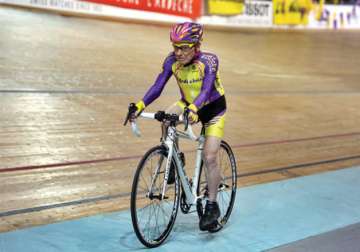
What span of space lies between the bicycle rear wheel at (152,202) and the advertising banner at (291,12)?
16.2 metres

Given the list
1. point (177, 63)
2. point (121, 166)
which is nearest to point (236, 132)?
point (121, 166)

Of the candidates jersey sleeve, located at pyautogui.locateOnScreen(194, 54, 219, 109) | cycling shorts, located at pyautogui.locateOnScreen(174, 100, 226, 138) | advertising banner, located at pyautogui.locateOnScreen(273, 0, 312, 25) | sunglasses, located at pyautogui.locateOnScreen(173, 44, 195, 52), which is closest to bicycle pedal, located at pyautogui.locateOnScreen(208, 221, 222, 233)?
cycling shorts, located at pyautogui.locateOnScreen(174, 100, 226, 138)

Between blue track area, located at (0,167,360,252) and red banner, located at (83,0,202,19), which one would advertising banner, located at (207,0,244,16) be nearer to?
red banner, located at (83,0,202,19)

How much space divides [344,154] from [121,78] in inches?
146

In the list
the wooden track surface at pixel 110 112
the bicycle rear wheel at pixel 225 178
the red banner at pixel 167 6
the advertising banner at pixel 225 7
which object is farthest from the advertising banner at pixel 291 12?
the bicycle rear wheel at pixel 225 178

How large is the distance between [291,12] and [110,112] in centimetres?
1428

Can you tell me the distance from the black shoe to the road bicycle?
83 mm

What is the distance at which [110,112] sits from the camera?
6.54 meters

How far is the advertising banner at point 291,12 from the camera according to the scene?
62.1ft

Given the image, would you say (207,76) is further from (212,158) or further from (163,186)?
(163,186)

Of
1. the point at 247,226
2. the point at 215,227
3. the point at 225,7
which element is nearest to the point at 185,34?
the point at 215,227

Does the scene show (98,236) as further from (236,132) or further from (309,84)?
(309,84)

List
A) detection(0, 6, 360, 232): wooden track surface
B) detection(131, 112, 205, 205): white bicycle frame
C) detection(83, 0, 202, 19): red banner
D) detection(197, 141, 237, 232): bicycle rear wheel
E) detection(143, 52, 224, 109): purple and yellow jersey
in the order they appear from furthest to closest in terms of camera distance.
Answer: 1. detection(83, 0, 202, 19): red banner
2. detection(0, 6, 360, 232): wooden track surface
3. detection(197, 141, 237, 232): bicycle rear wheel
4. detection(143, 52, 224, 109): purple and yellow jersey
5. detection(131, 112, 205, 205): white bicycle frame

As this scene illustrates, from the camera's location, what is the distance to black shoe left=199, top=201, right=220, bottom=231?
3.48 m
